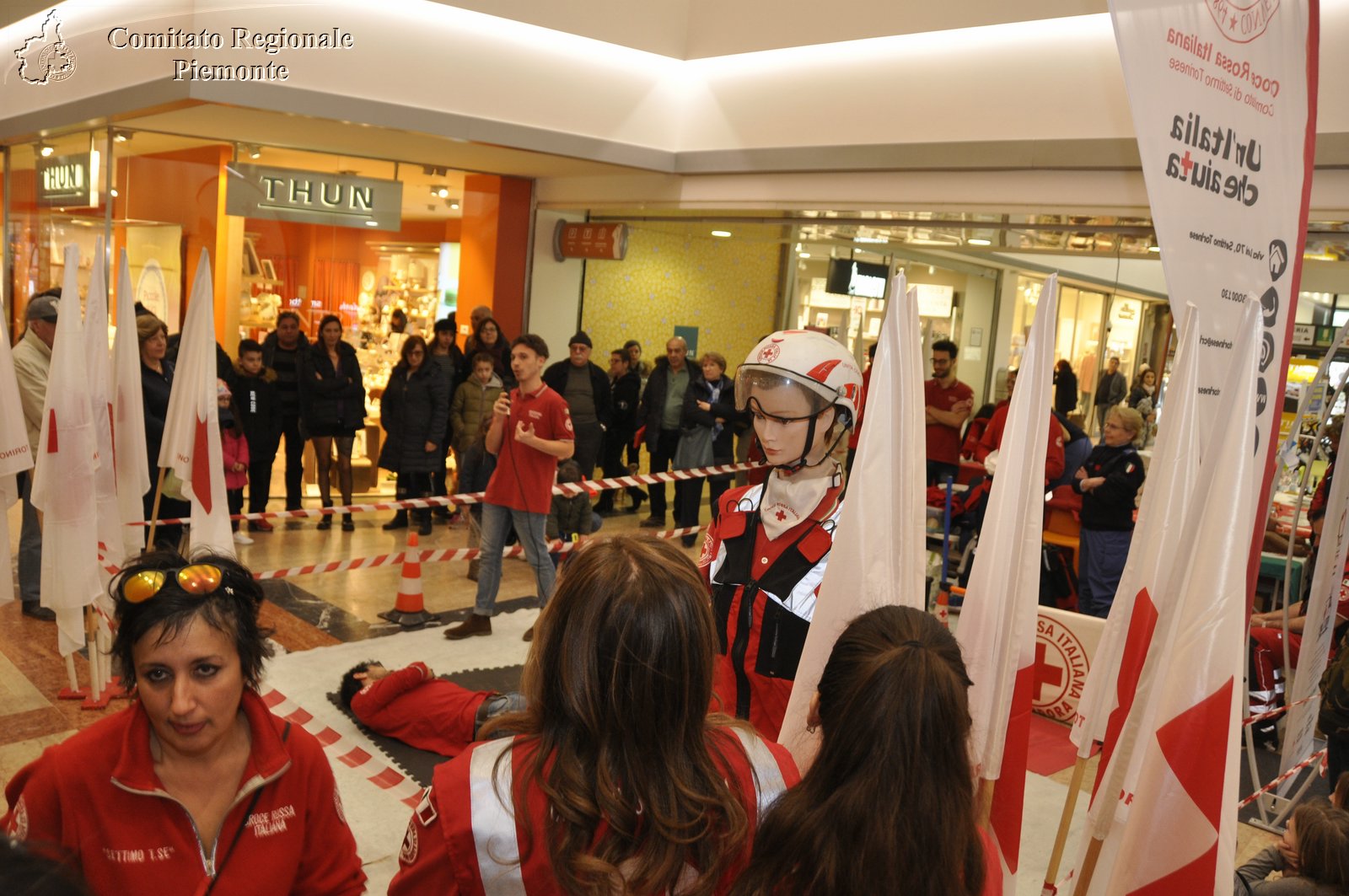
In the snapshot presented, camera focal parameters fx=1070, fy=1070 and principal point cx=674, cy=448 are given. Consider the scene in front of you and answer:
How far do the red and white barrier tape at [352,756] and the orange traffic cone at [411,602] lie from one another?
157cm

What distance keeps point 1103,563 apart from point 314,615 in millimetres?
5116

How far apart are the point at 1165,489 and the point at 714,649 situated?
1.45 m

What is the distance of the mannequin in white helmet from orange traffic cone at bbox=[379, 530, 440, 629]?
4233mm

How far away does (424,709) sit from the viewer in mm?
4875

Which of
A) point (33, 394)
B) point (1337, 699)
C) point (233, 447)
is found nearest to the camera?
point (1337, 699)

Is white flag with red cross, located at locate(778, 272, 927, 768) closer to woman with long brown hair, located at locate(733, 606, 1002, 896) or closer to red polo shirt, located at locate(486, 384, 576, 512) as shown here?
woman with long brown hair, located at locate(733, 606, 1002, 896)

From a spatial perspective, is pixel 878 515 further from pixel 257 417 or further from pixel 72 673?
pixel 257 417

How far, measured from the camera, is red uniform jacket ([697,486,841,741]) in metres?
2.64

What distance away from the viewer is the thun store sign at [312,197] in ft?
30.7

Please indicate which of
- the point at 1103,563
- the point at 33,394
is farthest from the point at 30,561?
the point at 1103,563

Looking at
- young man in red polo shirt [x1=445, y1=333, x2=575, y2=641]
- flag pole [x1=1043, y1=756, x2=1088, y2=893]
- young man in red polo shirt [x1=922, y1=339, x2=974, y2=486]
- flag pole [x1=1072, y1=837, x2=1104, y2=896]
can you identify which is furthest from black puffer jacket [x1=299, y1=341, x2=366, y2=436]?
flag pole [x1=1072, y1=837, x2=1104, y2=896]

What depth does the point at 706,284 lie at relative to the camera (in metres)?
11.9

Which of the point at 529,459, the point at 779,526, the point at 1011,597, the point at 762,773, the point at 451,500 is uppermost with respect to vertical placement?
the point at 779,526

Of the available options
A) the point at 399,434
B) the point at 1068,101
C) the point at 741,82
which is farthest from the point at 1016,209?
the point at 399,434
